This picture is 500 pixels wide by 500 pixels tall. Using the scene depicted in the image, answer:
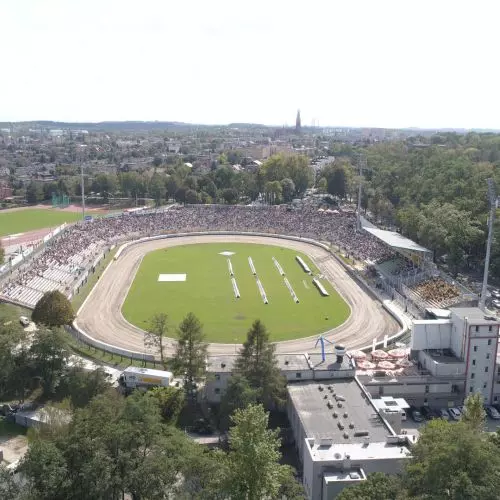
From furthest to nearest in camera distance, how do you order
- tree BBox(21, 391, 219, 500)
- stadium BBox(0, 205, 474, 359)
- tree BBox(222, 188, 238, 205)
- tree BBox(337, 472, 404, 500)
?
Result: tree BBox(222, 188, 238, 205), stadium BBox(0, 205, 474, 359), tree BBox(21, 391, 219, 500), tree BBox(337, 472, 404, 500)

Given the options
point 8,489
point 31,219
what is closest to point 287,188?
point 31,219

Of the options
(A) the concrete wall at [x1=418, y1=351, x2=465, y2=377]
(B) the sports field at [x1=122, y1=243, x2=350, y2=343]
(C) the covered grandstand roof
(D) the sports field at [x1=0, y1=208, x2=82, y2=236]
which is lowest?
(B) the sports field at [x1=122, y1=243, x2=350, y2=343]

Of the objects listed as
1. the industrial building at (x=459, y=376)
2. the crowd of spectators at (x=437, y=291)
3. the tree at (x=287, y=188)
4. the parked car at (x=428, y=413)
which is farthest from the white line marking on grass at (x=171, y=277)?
the tree at (x=287, y=188)

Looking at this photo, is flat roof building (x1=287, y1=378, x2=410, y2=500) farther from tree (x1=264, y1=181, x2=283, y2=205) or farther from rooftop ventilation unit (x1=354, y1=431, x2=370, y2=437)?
tree (x1=264, y1=181, x2=283, y2=205)

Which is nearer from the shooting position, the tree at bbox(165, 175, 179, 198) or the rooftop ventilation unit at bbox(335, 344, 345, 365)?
the rooftop ventilation unit at bbox(335, 344, 345, 365)

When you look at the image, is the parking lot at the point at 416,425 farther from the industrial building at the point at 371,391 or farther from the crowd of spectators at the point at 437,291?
the crowd of spectators at the point at 437,291

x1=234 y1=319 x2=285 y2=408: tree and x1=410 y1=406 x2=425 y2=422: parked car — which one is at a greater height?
x1=234 y1=319 x2=285 y2=408: tree

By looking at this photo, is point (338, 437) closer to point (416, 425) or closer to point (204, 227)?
point (416, 425)

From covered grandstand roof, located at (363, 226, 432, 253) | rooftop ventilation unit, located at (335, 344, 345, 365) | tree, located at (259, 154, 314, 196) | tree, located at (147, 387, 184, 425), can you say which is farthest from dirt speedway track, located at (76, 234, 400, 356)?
tree, located at (259, 154, 314, 196)
